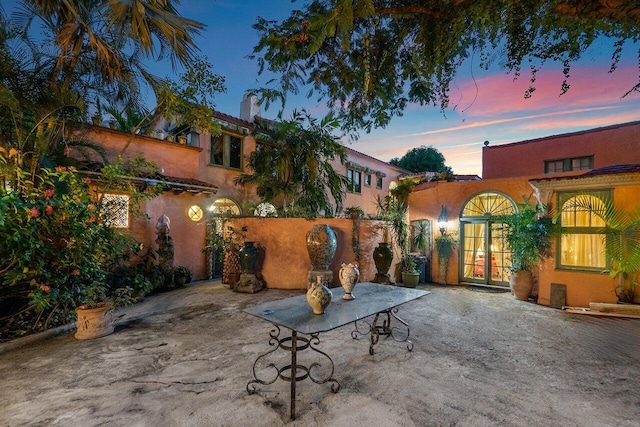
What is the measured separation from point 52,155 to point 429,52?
7504mm

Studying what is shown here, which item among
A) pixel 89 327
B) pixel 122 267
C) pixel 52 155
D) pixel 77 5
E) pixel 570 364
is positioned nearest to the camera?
pixel 570 364

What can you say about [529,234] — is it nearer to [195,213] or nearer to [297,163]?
[297,163]

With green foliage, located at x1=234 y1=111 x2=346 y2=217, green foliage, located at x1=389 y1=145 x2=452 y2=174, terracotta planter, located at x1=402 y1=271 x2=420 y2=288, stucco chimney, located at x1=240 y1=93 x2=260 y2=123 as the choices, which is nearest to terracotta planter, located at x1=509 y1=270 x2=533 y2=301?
terracotta planter, located at x1=402 y1=271 x2=420 y2=288

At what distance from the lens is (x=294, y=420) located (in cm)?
247

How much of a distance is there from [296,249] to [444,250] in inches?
189

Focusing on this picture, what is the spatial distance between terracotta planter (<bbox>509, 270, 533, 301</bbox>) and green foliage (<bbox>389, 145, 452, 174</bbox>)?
18251 mm

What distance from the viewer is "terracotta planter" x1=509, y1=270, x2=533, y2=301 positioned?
7.04 meters

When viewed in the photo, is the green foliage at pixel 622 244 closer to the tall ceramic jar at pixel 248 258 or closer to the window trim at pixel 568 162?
the window trim at pixel 568 162

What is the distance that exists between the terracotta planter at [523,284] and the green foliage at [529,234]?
21 cm

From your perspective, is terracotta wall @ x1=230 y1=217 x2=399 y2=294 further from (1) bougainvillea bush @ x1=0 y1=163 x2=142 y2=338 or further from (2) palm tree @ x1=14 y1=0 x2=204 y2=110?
(2) palm tree @ x1=14 y1=0 x2=204 y2=110

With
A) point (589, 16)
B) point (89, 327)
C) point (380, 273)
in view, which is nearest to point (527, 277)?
point (380, 273)

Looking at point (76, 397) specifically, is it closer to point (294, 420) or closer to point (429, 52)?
point (294, 420)

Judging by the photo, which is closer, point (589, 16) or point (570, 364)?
point (589, 16)

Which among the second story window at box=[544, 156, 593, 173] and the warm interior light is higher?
the second story window at box=[544, 156, 593, 173]
